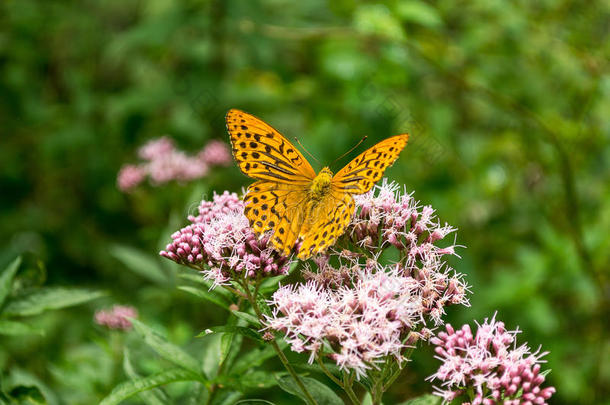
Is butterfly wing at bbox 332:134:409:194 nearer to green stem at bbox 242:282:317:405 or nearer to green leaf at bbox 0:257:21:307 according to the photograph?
green stem at bbox 242:282:317:405

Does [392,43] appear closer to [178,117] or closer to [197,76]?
[197,76]

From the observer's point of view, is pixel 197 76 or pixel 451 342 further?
pixel 197 76

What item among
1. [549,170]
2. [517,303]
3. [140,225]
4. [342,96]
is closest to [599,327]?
[517,303]

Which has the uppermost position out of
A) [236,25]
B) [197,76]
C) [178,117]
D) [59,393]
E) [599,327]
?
[236,25]

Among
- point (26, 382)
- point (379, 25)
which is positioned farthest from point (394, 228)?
point (26, 382)

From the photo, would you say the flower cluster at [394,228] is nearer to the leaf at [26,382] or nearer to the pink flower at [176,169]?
the leaf at [26,382]

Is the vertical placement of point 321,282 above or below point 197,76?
below

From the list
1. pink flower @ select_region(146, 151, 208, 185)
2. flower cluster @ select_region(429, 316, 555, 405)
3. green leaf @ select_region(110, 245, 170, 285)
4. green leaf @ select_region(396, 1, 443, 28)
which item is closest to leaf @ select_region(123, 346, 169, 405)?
flower cluster @ select_region(429, 316, 555, 405)
